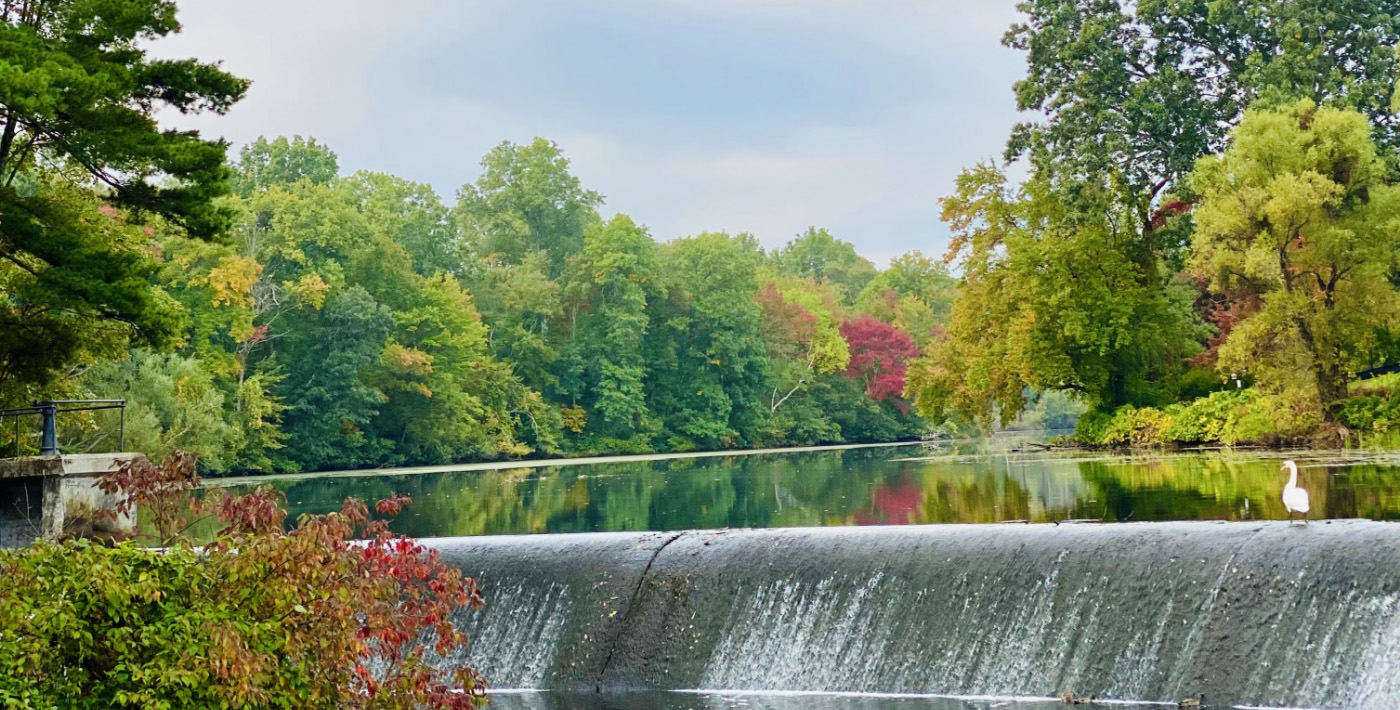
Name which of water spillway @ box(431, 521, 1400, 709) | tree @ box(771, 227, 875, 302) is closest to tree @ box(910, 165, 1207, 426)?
water spillway @ box(431, 521, 1400, 709)

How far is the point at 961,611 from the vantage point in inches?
468

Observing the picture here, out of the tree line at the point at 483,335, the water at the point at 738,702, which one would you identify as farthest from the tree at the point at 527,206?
the water at the point at 738,702

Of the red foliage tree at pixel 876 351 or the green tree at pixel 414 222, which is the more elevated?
the green tree at pixel 414 222

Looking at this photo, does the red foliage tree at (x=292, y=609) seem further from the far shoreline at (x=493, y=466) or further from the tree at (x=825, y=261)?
the tree at (x=825, y=261)

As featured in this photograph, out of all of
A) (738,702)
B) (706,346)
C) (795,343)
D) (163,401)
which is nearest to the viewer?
(738,702)

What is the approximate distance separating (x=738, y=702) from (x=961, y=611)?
189cm

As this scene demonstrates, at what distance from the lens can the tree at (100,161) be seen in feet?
56.4

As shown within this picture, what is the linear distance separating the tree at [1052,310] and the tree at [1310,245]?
19.4ft

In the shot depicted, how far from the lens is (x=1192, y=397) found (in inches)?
1564

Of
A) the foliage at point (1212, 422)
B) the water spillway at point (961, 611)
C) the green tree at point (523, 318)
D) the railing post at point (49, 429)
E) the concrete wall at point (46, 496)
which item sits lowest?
the foliage at point (1212, 422)

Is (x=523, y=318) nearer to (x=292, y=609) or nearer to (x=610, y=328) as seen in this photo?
(x=610, y=328)

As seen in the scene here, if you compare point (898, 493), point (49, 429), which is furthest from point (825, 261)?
point (49, 429)

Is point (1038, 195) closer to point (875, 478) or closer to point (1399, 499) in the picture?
point (875, 478)

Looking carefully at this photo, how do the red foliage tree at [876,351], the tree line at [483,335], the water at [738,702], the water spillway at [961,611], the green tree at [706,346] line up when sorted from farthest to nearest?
the red foliage tree at [876,351]
the green tree at [706,346]
the tree line at [483,335]
the water at [738,702]
the water spillway at [961,611]
